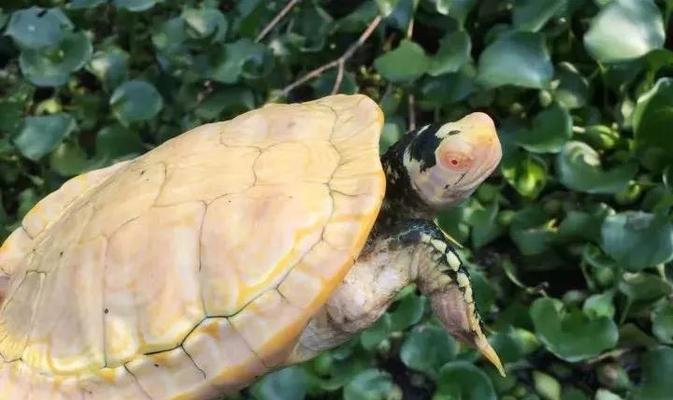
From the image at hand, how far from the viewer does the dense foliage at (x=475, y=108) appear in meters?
1.43

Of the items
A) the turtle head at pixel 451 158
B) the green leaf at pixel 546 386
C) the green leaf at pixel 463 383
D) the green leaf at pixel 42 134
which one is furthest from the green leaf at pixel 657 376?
the green leaf at pixel 42 134

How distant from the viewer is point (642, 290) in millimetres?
1435

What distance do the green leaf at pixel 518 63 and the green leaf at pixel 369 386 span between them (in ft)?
1.86

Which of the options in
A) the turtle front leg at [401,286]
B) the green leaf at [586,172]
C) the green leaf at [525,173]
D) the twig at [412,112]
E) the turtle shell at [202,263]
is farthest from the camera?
the twig at [412,112]

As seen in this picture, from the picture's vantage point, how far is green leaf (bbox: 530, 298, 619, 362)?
1378 millimetres

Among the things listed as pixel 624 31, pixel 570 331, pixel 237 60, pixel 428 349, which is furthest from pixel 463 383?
pixel 237 60

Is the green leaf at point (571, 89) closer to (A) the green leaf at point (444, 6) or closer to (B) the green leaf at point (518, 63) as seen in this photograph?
(B) the green leaf at point (518, 63)

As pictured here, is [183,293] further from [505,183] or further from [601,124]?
[601,124]

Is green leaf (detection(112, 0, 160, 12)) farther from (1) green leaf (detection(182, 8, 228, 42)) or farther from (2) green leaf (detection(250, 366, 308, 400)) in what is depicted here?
(2) green leaf (detection(250, 366, 308, 400))

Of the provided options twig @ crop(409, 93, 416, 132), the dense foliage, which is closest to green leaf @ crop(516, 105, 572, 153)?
the dense foliage

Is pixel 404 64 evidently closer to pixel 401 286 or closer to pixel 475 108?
pixel 475 108

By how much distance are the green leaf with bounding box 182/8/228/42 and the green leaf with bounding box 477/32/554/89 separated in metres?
0.57

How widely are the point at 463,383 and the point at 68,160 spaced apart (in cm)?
96

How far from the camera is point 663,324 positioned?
55.6 inches
